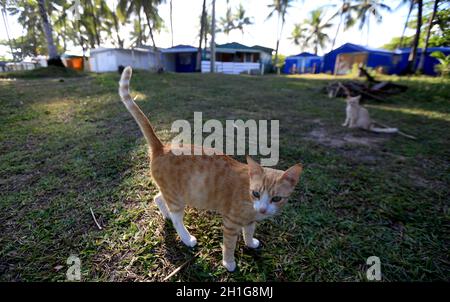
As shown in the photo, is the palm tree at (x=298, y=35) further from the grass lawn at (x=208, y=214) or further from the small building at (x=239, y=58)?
the grass lawn at (x=208, y=214)

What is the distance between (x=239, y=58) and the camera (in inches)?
1331

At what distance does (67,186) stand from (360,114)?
6415 millimetres

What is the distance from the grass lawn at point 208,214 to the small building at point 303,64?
99.7 ft

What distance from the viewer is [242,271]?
2002mm

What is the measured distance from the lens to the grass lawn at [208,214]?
2.02 meters

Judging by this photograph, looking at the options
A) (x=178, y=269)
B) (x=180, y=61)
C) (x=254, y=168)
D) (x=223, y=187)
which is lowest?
(x=178, y=269)

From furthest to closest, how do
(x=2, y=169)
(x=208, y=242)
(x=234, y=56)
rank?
(x=234, y=56), (x=2, y=169), (x=208, y=242)

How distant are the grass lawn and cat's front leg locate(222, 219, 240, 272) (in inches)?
2.7

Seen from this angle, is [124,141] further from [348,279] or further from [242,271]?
[348,279]

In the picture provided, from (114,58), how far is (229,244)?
98.8 ft

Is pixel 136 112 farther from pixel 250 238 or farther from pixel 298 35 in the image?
pixel 298 35

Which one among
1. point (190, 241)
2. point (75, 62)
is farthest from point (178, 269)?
point (75, 62)
